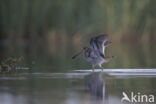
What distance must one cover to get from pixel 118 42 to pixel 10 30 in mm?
3745

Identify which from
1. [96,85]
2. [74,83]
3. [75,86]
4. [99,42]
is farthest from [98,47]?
[75,86]

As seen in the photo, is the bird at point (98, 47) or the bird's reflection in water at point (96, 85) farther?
the bird at point (98, 47)

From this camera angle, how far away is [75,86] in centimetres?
850

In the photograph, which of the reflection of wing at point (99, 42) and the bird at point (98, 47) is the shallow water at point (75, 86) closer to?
the bird at point (98, 47)

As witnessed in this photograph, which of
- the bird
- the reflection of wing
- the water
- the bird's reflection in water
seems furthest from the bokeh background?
the bird's reflection in water

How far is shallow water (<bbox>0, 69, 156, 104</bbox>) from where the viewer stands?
718 cm

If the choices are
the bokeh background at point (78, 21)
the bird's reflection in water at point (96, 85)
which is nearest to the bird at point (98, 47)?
the bird's reflection in water at point (96, 85)

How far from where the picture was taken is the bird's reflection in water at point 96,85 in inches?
301

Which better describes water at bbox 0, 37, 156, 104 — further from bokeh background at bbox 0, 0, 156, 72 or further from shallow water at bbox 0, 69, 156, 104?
bokeh background at bbox 0, 0, 156, 72

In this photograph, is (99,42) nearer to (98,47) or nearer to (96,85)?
(98,47)

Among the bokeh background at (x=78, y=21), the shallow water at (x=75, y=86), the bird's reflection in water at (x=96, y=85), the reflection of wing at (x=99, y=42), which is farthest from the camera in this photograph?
the bokeh background at (x=78, y=21)

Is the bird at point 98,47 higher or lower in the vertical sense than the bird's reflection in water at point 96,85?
higher

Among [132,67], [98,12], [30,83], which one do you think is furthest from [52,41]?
[30,83]

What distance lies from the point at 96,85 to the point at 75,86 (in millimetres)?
318
